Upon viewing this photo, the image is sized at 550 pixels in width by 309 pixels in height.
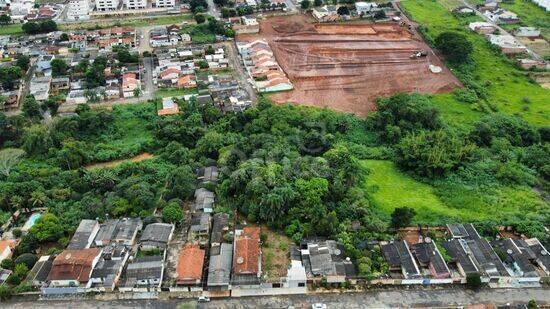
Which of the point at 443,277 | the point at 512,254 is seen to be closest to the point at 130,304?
the point at 443,277

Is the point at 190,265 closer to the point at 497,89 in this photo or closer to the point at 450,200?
the point at 450,200

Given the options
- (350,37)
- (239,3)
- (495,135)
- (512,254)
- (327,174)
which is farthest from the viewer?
(239,3)

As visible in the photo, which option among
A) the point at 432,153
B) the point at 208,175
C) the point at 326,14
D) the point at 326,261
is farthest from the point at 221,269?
the point at 326,14

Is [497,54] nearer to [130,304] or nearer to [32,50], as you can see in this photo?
[130,304]

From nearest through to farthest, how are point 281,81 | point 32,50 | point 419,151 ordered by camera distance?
point 419,151 < point 281,81 < point 32,50

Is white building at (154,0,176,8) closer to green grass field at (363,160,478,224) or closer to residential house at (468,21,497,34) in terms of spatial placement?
residential house at (468,21,497,34)

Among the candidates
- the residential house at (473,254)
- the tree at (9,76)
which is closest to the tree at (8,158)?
the tree at (9,76)
